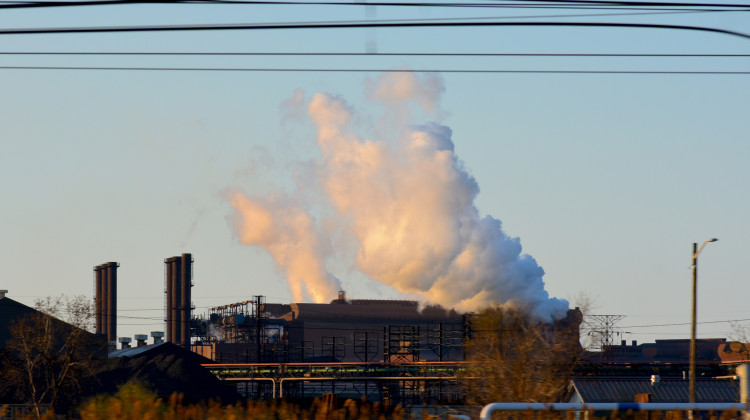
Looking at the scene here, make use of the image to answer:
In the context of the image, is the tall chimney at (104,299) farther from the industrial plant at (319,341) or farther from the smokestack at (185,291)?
the smokestack at (185,291)

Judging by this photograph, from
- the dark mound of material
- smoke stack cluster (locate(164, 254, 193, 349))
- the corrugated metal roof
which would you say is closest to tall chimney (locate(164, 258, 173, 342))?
smoke stack cluster (locate(164, 254, 193, 349))

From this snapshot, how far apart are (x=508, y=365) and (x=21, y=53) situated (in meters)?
25.4

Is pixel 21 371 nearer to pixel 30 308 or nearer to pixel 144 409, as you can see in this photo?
pixel 30 308

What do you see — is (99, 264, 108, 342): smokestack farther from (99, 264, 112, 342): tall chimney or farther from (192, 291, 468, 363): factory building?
(192, 291, 468, 363): factory building

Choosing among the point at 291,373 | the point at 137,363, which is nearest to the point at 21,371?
the point at 137,363

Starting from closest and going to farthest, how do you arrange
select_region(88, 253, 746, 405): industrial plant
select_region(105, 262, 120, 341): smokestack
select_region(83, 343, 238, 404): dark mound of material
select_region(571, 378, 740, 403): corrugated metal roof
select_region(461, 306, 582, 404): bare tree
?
1. select_region(461, 306, 582, 404): bare tree
2. select_region(571, 378, 740, 403): corrugated metal roof
3. select_region(83, 343, 238, 404): dark mound of material
4. select_region(88, 253, 746, 405): industrial plant
5. select_region(105, 262, 120, 341): smokestack

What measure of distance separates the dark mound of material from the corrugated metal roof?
33137 mm

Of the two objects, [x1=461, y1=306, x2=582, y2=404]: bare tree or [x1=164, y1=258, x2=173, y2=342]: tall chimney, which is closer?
[x1=461, y1=306, x2=582, y2=404]: bare tree

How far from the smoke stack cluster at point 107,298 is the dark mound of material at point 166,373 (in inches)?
1734

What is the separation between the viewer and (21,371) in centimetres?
6141

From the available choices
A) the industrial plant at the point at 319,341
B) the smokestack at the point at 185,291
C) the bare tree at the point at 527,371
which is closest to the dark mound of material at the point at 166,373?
the industrial plant at the point at 319,341

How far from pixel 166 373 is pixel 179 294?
Answer: 50372 mm

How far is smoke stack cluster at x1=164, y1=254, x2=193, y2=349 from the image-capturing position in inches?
5098

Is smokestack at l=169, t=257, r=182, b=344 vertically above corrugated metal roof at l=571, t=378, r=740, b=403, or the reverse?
smokestack at l=169, t=257, r=182, b=344
